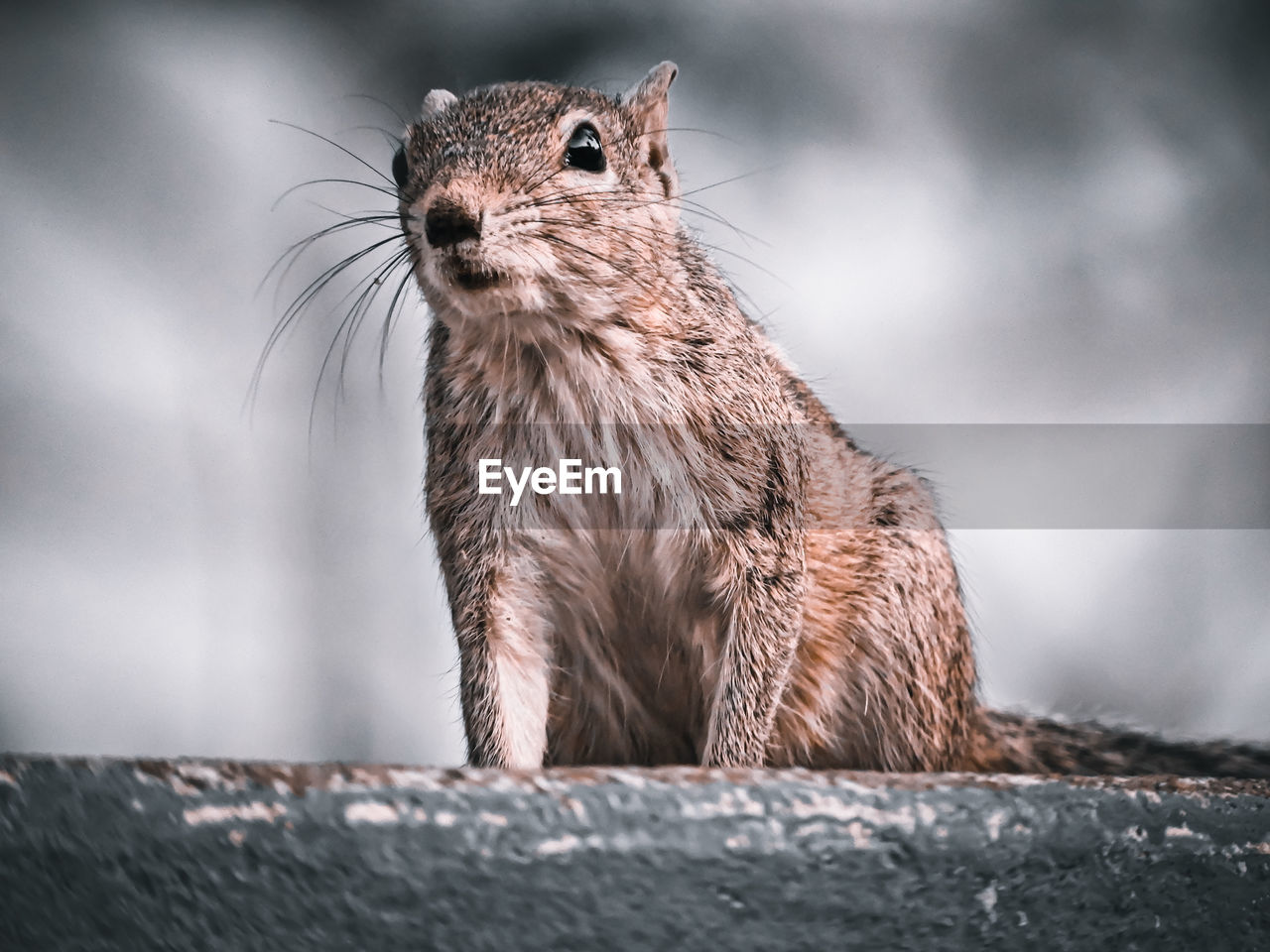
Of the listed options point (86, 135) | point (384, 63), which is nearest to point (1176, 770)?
point (384, 63)

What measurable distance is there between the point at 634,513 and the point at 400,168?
0.53 meters

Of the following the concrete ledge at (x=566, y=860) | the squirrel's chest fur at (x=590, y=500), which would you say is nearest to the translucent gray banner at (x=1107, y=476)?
the squirrel's chest fur at (x=590, y=500)

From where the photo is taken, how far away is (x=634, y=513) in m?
1.47

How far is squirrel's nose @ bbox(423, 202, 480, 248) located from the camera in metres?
1.22

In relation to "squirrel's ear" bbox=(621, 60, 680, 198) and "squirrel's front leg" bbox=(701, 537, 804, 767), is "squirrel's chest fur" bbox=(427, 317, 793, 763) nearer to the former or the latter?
"squirrel's front leg" bbox=(701, 537, 804, 767)

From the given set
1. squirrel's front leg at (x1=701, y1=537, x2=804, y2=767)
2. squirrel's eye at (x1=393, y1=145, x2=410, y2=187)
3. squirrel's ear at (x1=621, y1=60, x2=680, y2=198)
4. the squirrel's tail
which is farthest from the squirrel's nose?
the squirrel's tail

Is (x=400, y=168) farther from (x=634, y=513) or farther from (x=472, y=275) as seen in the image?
(x=634, y=513)

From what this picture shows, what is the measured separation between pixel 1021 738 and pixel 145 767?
4.48ft

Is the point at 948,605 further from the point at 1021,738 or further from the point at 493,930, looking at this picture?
the point at 493,930

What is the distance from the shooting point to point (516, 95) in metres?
1.47

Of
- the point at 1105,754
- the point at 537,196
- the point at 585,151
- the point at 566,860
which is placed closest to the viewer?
the point at 566,860

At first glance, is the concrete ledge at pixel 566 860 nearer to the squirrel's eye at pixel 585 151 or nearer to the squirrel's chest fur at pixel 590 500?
the squirrel's chest fur at pixel 590 500

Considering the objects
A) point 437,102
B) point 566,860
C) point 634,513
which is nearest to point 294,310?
point 437,102

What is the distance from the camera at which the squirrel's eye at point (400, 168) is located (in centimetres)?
143
